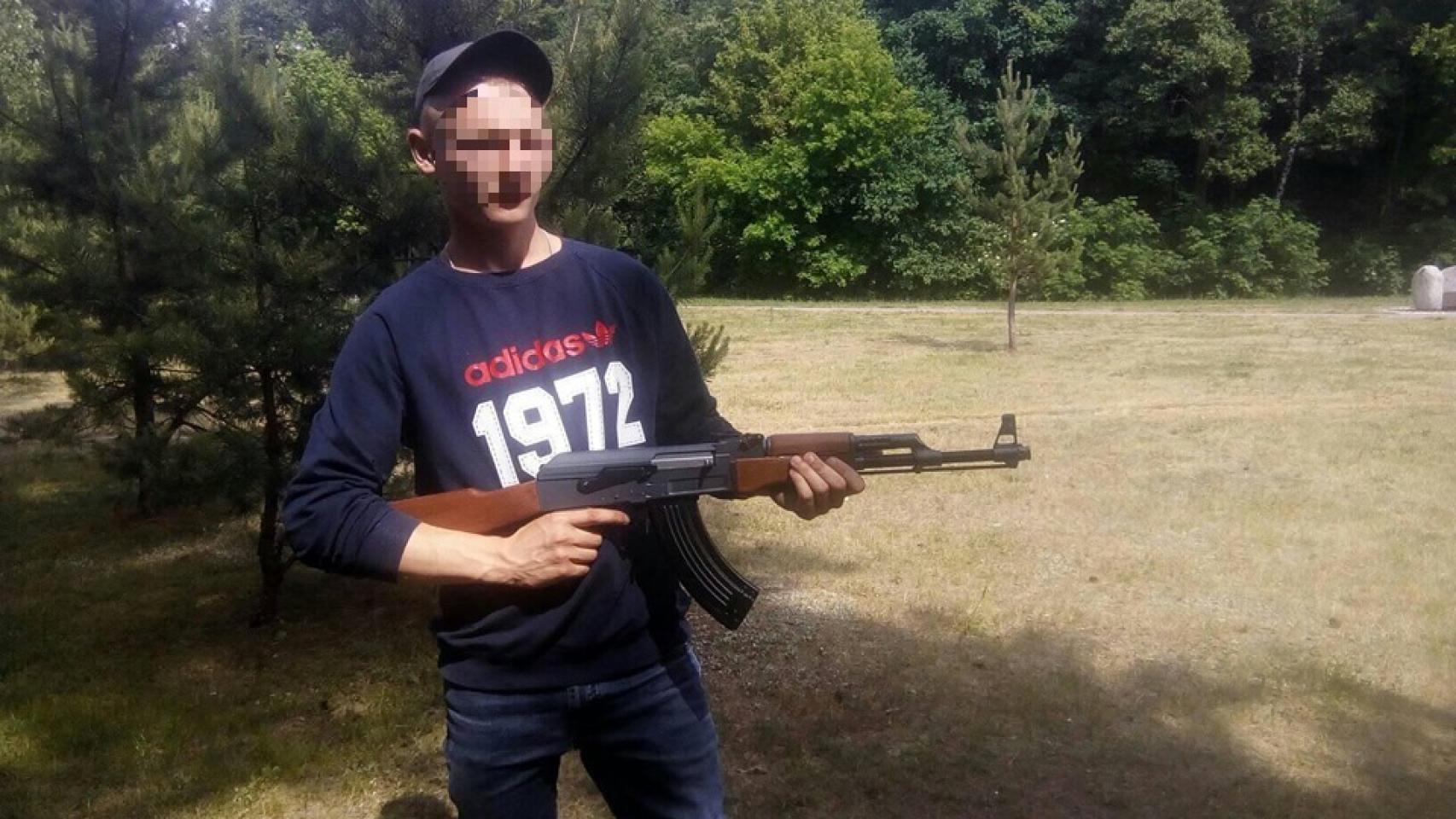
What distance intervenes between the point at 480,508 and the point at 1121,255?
115 feet

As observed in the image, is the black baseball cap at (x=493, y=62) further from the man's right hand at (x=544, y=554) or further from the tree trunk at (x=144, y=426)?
the tree trunk at (x=144, y=426)

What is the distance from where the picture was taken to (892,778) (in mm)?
4340

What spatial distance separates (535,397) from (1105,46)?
124ft

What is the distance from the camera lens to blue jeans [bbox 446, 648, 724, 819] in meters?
2.08

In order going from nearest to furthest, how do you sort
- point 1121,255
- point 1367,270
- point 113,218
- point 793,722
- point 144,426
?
point 793,722 < point 144,426 < point 113,218 < point 1367,270 < point 1121,255

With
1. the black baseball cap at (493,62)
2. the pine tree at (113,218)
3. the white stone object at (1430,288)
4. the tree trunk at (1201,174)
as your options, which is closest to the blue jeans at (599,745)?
the black baseball cap at (493,62)

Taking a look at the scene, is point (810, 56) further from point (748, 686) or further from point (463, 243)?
point (463, 243)

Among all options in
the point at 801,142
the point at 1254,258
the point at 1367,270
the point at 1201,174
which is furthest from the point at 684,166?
the point at 1367,270

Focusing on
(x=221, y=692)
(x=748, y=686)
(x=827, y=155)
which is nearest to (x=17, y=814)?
(x=221, y=692)

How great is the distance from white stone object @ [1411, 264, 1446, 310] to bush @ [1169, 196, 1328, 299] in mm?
10936

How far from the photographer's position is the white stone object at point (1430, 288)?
2211 centimetres

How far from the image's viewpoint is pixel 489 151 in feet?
6.57

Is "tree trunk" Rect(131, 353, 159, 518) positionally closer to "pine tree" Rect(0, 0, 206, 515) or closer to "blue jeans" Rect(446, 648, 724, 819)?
"pine tree" Rect(0, 0, 206, 515)

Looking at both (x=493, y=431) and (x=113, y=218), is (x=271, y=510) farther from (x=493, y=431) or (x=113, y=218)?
(x=493, y=431)
